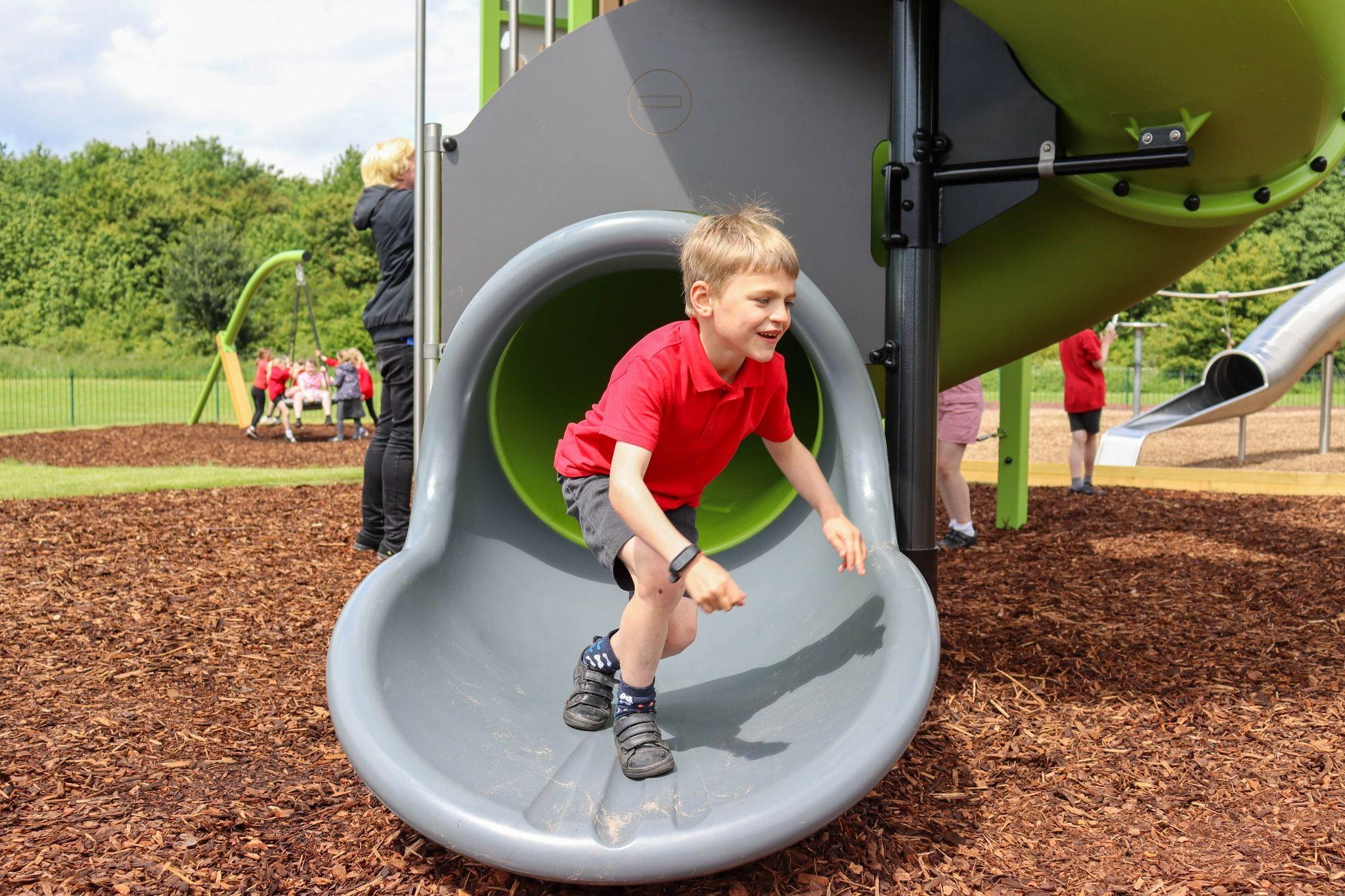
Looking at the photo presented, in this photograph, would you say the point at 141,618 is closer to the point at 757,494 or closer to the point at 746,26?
the point at 757,494

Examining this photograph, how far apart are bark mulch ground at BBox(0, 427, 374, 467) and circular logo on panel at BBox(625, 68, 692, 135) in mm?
9507

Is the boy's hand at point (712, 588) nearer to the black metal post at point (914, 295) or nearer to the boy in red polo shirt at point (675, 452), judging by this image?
the boy in red polo shirt at point (675, 452)

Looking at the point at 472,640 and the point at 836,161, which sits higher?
the point at 836,161

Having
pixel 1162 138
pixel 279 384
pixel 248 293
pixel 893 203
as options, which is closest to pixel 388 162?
pixel 893 203

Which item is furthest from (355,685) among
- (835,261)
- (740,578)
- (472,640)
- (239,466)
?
(239,466)

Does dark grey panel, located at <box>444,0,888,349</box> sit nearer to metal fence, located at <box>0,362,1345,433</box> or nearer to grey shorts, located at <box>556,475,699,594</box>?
grey shorts, located at <box>556,475,699,594</box>

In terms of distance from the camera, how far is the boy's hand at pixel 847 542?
2.21 meters

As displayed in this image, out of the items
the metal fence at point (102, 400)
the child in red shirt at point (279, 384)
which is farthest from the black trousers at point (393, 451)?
the metal fence at point (102, 400)

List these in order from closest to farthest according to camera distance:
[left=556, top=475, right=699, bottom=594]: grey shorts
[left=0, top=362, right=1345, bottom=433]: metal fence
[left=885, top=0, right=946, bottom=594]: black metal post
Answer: [left=556, top=475, right=699, bottom=594]: grey shorts
[left=885, top=0, right=946, bottom=594]: black metal post
[left=0, top=362, right=1345, bottom=433]: metal fence

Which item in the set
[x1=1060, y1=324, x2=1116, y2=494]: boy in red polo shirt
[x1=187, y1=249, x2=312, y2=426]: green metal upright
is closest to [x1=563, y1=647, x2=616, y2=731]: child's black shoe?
[x1=1060, y1=324, x2=1116, y2=494]: boy in red polo shirt

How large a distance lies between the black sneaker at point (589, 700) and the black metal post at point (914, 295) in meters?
0.87

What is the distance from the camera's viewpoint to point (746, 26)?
3.10m

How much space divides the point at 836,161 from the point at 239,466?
10.2 metres

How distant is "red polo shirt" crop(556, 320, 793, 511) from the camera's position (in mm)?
2256
